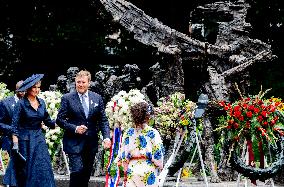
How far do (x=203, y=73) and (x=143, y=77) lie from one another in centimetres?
665

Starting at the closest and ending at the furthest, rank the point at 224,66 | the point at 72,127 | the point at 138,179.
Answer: the point at 138,179 → the point at 72,127 → the point at 224,66

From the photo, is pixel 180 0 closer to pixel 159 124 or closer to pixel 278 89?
pixel 278 89

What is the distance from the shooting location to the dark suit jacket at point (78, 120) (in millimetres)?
10648

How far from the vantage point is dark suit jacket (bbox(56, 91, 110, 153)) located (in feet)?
34.9

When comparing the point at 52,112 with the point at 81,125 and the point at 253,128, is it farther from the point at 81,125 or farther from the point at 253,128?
the point at 253,128

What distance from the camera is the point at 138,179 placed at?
29.7 feet

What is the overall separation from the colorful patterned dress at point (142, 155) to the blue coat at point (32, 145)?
6.25 feet

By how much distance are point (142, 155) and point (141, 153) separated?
49 mm

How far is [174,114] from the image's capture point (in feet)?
40.4

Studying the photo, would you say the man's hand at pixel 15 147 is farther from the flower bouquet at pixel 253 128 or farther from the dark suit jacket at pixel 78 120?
the flower bouquet at pixel 253 128

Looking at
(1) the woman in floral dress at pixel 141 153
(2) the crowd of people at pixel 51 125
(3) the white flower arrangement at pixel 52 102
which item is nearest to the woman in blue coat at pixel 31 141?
(2) the crowd of people at pixel 51 125

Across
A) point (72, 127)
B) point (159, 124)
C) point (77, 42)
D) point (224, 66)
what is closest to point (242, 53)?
point (224, 66)

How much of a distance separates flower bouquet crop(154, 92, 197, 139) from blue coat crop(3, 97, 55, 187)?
2339 mm

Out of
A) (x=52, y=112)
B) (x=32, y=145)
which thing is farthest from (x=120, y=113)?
(x=52, y=112)
